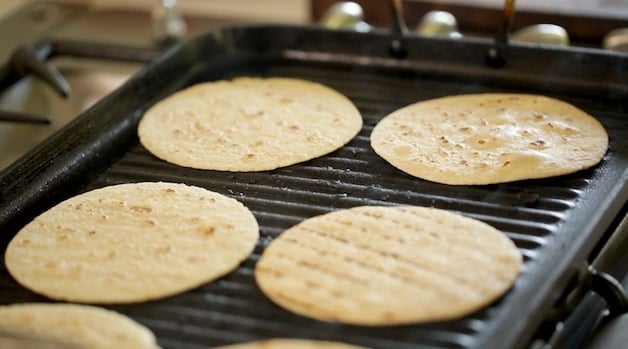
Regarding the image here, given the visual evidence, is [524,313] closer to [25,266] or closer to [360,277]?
[360,277]

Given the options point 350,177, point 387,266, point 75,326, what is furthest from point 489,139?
point 75,326

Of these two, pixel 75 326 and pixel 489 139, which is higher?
pixel 489 139

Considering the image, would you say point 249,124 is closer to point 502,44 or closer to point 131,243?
point 131,243

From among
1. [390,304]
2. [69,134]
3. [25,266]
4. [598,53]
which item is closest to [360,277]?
[390,304]

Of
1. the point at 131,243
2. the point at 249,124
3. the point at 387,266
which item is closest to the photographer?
the point at 387,266

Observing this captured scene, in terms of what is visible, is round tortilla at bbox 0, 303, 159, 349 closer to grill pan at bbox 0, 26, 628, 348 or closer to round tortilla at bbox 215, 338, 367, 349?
grill pan at bbox 0, 26, 628, 348
